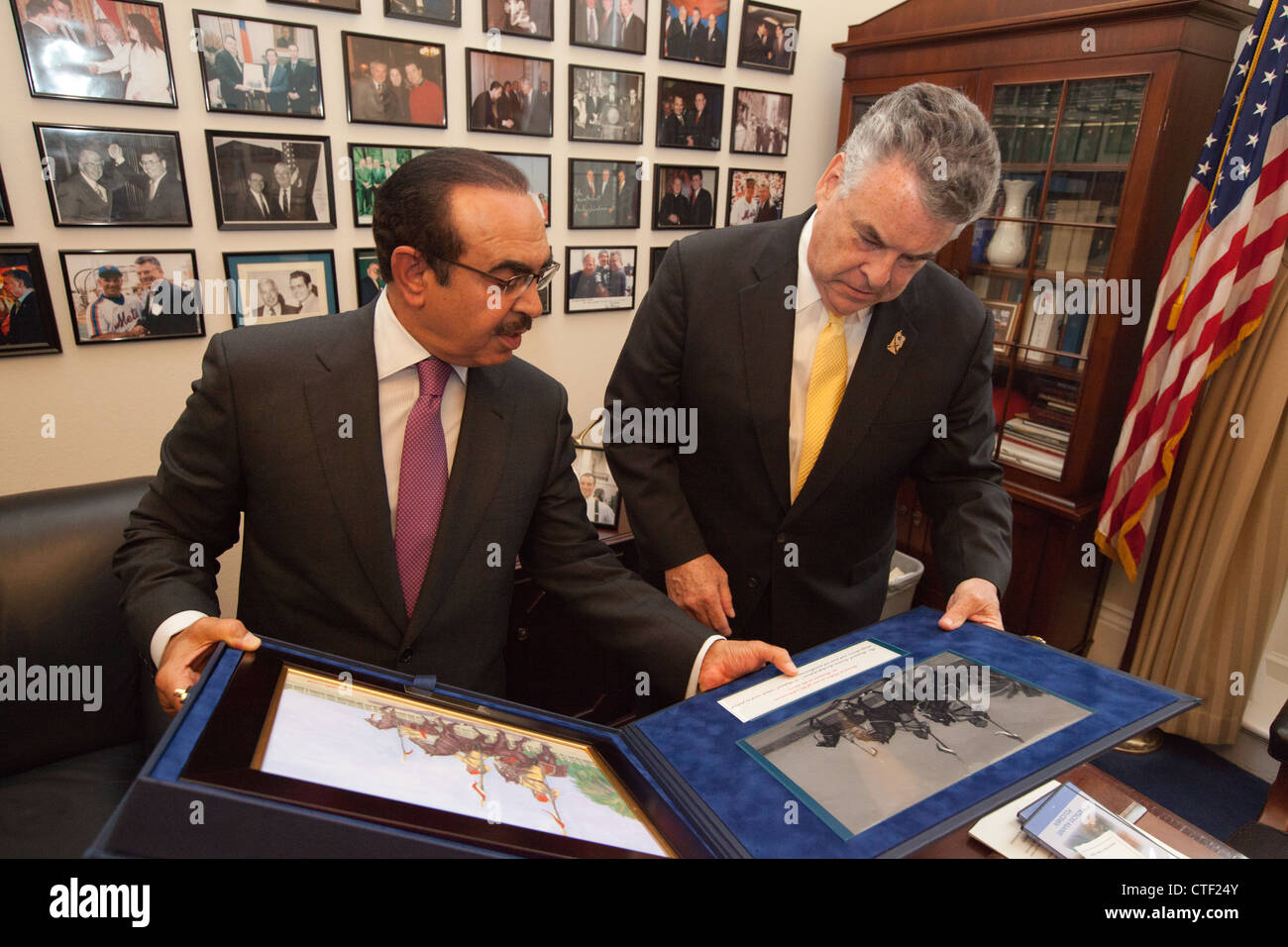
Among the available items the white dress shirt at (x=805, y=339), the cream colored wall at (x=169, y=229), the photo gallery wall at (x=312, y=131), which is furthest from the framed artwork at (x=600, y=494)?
the white dress shirt at (x=805, y=339)

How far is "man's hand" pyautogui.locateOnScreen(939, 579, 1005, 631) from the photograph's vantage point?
A: 1400mm

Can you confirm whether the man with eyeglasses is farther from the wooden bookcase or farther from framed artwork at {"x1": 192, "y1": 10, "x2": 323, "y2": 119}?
the wooden bookcase

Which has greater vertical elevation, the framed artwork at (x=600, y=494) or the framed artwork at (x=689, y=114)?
the framed artwork at (x=689, y=114)

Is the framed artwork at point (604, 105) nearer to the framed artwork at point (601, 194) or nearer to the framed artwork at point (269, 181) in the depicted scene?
the framed artwork at point (601, 194)

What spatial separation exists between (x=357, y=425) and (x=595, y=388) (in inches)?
88.1

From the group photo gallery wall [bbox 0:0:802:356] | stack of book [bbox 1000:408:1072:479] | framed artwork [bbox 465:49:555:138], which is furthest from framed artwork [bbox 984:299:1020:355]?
framed artwork [bbox 465:49:555:138]

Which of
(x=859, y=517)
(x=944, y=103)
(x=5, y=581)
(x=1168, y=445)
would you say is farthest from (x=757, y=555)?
(x=1168, y=445)

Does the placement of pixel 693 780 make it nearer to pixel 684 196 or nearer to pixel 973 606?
pixel 973 606

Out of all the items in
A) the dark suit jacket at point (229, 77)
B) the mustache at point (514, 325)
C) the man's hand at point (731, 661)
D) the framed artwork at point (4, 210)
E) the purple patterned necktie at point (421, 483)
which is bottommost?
the man's hand at point (731, 661)

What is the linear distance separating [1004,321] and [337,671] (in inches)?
129

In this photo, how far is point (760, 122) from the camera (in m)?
3.65

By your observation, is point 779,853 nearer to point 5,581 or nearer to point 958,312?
point 958,312

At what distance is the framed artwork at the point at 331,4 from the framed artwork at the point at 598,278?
3.77 feet

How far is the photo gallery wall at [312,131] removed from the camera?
2.30 m
